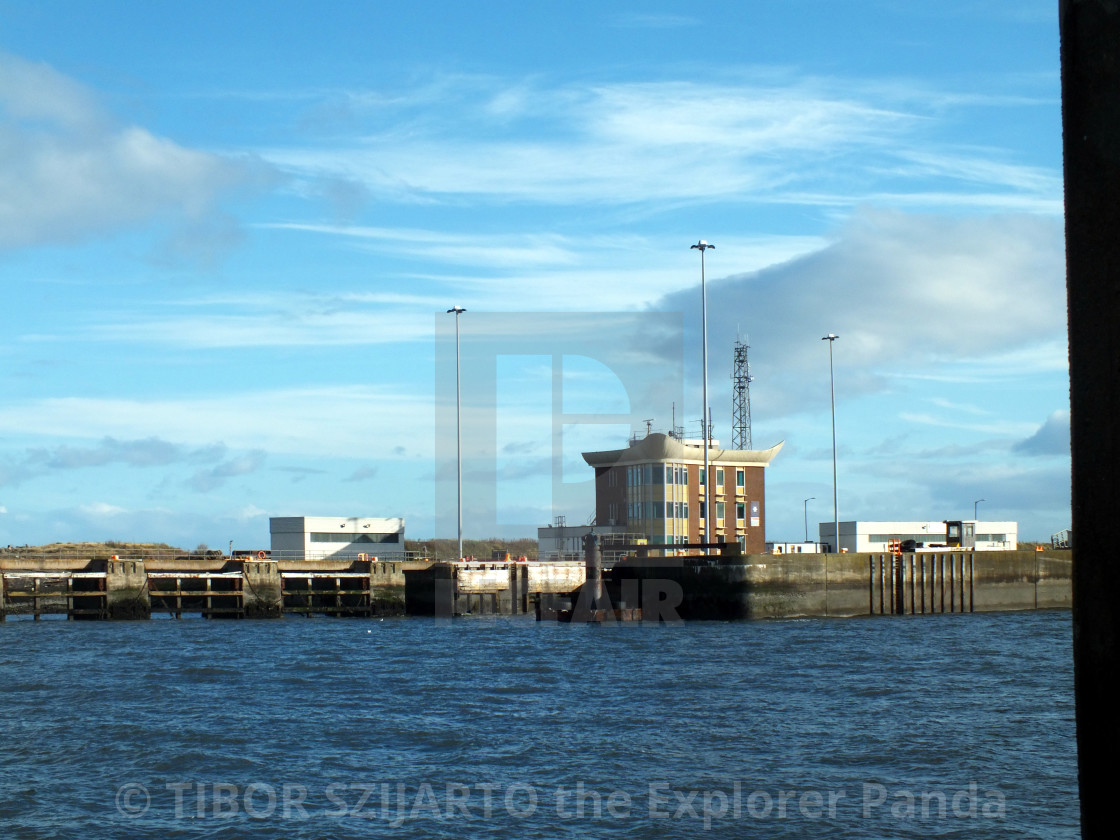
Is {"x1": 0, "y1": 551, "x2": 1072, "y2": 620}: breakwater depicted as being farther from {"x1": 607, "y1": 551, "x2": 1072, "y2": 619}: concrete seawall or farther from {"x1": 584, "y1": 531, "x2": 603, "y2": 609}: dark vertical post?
{"x1": 584, "y1": 531, "x2": 603, "y2": 609}: dark vertical post

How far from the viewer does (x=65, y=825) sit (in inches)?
676

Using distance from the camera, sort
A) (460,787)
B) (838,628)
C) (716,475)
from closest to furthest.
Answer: (460,787), (838,628), (716,475)

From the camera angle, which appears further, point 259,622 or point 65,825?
point 259,622

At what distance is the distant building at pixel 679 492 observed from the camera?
73.9m

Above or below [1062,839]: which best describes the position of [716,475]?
above

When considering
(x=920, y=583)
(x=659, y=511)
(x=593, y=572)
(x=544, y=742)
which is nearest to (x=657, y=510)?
(x=659, y=511)

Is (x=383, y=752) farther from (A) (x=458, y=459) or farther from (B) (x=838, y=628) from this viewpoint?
(A) (x=458, y=459)

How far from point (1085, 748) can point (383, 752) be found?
20790mm

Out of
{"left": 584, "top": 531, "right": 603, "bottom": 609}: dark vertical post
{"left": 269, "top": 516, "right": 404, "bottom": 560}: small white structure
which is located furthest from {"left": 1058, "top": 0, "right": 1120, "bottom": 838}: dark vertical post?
{"left": 269, "top": 516, "right": 404, "bottom": 560}: small white structure

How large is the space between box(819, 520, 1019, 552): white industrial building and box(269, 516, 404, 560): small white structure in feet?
139

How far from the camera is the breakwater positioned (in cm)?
5781

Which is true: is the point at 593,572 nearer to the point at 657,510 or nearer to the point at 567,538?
the point at 657,510

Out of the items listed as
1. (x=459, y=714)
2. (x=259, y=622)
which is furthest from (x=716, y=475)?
(x=459, y=714)

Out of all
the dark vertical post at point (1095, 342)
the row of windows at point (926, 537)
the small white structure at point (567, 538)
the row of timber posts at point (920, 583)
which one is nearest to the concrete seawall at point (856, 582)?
Result: the row of timber posts at point (920, 583)
